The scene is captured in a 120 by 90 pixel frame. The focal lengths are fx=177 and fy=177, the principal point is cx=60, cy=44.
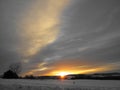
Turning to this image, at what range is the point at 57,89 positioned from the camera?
32.2m

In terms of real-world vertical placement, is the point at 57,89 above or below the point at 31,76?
below

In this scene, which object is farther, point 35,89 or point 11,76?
point 11,76

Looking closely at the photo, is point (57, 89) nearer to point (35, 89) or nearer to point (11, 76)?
point (35, 89)

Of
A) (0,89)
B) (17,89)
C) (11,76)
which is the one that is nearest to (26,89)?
(17,89)

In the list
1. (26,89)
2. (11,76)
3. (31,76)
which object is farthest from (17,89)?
(31,76)

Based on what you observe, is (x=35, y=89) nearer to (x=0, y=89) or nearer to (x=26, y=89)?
(x=26, y=89)

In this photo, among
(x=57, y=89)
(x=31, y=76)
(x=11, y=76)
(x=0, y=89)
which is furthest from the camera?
(x=31, y=76)

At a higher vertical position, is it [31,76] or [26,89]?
[31,76]

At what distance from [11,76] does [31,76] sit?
30.1 m

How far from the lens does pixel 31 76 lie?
408 feet

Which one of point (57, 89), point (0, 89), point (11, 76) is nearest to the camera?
point (0, 89)

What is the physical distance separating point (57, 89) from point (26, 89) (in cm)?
554

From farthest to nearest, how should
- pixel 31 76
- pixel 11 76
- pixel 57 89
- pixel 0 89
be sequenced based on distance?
pixel 31 76
pixel 11 76
pixel 57 89
pixel 0 89

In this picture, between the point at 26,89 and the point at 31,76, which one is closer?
the point at 26,89
